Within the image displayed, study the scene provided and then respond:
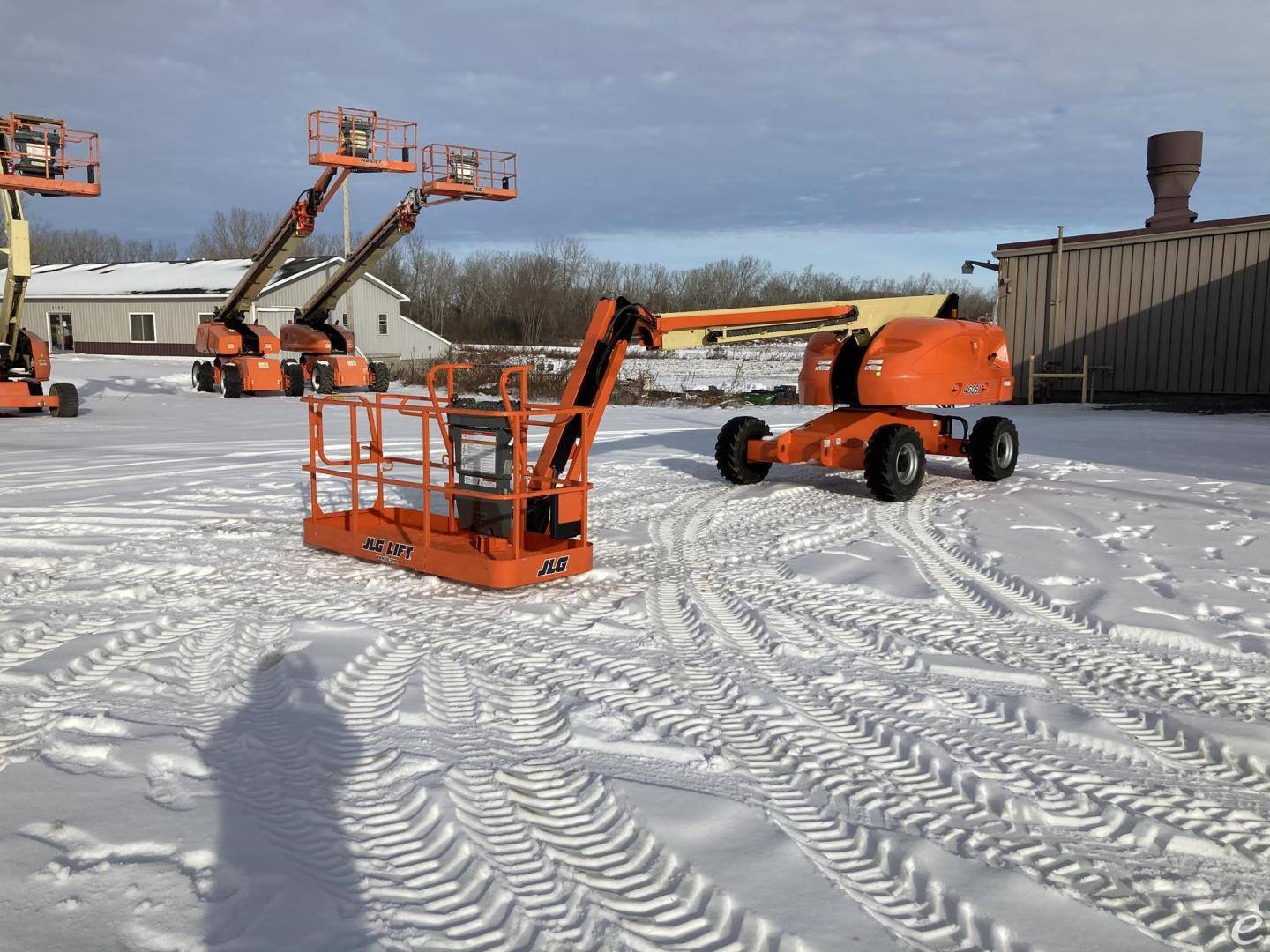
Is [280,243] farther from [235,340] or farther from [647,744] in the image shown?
[647,744]

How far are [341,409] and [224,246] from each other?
2869 inches

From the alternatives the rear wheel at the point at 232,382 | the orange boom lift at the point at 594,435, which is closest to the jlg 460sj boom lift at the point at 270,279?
the rear wheel at the point at 232,382

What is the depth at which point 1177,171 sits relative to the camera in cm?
2248

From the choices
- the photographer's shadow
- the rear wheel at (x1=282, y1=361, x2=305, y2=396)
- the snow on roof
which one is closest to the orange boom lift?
the photographer's shadow

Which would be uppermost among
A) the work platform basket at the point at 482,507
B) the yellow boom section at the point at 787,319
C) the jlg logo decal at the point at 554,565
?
the yellow boom section at the point at 787,319

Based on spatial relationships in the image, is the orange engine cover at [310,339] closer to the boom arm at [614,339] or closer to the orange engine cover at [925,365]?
the boom arm at [614,339]

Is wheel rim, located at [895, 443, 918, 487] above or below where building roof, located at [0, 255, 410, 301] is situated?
below

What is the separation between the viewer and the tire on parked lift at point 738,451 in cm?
1102

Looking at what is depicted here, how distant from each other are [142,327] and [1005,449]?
139 ft

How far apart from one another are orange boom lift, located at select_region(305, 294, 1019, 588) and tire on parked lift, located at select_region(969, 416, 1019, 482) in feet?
0.06

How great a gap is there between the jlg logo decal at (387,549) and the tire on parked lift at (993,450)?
278 inches

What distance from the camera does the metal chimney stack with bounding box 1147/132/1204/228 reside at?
73.4ft

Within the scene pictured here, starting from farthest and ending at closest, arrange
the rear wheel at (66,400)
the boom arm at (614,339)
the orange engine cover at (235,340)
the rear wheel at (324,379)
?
the orange engine cover at (235,340) < the rear wheel at (324,379) < the rear wheel at (66,400) < the boom arm at (614,339)

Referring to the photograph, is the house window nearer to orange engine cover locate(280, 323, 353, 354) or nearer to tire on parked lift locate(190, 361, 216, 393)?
tire on parked lift locate(190, 361, 216, 393)
